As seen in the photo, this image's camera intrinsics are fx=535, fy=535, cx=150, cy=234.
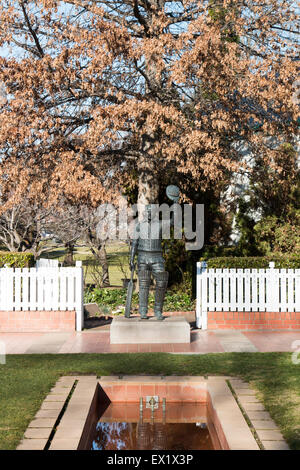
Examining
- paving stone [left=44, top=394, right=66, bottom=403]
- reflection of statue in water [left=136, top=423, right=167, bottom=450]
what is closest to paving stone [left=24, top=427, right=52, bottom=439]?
paving stone [left=44, top=394, right=66, bottom=403]

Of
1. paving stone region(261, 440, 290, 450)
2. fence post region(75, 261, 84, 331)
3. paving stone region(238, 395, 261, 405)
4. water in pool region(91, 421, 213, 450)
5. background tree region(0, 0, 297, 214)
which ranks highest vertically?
background tree region(0, 0, 297, 214)

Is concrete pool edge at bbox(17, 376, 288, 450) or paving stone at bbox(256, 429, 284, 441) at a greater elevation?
paving stone at bbox(256, 429, 284, 441)

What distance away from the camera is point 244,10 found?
13.7 metres

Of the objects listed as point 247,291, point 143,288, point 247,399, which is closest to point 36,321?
point 143,288

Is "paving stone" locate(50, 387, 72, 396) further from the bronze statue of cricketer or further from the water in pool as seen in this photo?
the bronze statue of cricketer

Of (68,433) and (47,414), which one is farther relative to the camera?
(47,414)

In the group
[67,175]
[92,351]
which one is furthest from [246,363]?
[67,175]

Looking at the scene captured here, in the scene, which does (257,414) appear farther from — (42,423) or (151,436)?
(42,423)

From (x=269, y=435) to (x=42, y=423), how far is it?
206cm

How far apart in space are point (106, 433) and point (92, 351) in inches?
126

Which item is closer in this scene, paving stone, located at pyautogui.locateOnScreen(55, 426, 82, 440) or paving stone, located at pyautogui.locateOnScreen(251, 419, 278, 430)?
paving stone, located at pyautogui.locateOnScreen(55, 426, 82, 440)

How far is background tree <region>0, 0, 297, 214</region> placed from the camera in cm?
1132

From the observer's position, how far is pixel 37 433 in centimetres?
471

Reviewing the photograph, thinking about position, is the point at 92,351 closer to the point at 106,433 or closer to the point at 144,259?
the point at 144,259
